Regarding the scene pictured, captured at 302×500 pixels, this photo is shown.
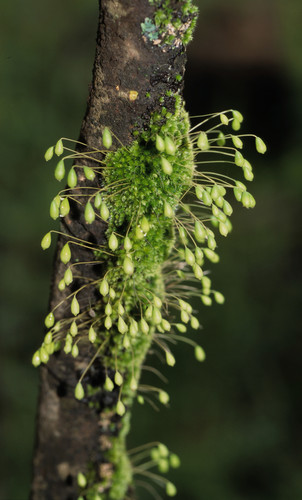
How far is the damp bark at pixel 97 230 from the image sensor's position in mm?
1102

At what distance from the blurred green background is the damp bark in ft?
7.12

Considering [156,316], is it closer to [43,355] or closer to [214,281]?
[43,355]

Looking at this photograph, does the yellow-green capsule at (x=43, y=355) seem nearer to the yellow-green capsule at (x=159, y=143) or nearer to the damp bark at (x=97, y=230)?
the damp bark at (x=97, y=230)

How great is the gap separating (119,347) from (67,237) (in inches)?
15.2

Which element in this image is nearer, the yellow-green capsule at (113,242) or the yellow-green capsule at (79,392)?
the yellow-green capsule at (113,242)

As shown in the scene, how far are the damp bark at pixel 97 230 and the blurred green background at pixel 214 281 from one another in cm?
217

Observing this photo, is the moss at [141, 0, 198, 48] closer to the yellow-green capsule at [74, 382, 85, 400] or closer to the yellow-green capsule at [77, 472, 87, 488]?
the yellow-green capsule at [74, 382, 85, 400]

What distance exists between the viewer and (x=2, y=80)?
447cm

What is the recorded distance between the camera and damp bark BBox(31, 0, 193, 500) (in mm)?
1102

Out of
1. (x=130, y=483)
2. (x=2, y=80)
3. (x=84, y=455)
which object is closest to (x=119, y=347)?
(x=84, y=455)

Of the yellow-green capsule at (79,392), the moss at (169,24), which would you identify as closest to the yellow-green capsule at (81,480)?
the yellow-green capsule at (79,392)

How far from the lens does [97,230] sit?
4.33 ft

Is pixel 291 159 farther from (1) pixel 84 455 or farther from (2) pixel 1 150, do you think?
(1) pixel 84 455

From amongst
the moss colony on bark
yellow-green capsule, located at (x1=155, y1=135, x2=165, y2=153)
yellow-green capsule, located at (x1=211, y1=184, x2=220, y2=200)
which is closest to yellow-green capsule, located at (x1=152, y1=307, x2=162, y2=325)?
the moss colony on bark
